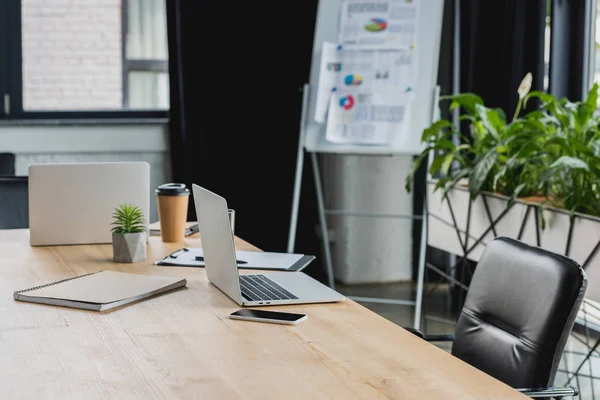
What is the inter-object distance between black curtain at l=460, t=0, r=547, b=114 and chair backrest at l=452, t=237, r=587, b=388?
2.17 m

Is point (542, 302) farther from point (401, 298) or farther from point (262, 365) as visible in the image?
point (401, 298)

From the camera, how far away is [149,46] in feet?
15.4

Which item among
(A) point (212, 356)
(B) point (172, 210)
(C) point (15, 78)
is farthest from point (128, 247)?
(C) point (15, 78)

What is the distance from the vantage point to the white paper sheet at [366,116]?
400 cm

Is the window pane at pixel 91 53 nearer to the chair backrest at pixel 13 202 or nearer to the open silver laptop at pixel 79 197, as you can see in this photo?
the chair backrest at pixel 13 202

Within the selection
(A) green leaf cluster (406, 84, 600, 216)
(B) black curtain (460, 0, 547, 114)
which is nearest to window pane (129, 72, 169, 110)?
(B) black curtain (460, 0, 547, 114)

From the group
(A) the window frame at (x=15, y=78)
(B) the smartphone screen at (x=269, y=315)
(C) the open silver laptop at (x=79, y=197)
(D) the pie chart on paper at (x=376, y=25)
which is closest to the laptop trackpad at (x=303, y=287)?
(B) the smartphone screen at (x=269, y=315)

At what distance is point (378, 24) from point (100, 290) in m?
2.56

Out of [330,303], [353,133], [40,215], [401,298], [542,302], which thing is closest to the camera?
[542,302]

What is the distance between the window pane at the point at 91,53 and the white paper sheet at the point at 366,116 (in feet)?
3.76

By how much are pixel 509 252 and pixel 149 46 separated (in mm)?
3253

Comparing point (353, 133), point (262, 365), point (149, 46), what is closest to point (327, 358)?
point (262, 365)

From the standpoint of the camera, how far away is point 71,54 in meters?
4.61

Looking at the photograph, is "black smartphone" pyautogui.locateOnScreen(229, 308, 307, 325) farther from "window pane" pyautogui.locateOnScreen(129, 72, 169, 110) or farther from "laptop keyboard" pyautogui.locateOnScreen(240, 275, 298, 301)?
"window pane" pyautogui.locateOnScreen(129, 72, 169, 110)
